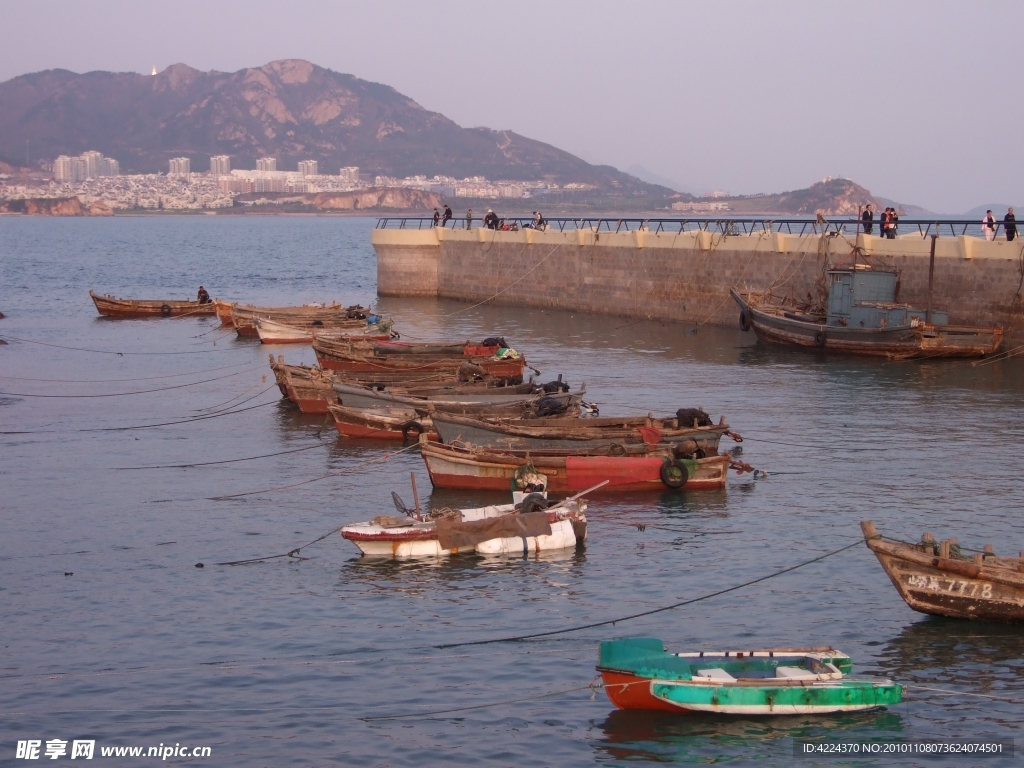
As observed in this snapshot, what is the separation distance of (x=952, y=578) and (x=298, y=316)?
3401 centimetres

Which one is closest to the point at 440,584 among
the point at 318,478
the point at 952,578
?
the point at 952,578

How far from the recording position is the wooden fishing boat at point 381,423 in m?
26.7

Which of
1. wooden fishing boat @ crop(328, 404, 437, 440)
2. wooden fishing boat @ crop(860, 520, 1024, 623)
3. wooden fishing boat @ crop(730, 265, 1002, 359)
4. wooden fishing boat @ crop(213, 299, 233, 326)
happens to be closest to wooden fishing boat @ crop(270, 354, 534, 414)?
wooden fishing boat @ crop(328, 404, 437, 440)

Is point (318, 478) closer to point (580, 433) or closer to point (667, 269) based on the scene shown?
point (580, 433)

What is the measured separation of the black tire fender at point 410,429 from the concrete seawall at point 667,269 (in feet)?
61.2

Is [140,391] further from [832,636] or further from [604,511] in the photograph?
[832,636]

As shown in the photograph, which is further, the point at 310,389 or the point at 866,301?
the point at 866,301

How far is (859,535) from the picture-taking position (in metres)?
19.1

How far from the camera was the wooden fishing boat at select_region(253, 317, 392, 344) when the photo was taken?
133 feet

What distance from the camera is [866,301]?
126 feet

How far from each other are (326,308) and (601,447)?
83.2 ft

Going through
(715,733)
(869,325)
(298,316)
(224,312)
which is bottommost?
(715,733)

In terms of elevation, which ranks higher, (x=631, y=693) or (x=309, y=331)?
(x=309, y=331)

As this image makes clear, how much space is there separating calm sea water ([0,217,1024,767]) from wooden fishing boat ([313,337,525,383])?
2.51 meters
